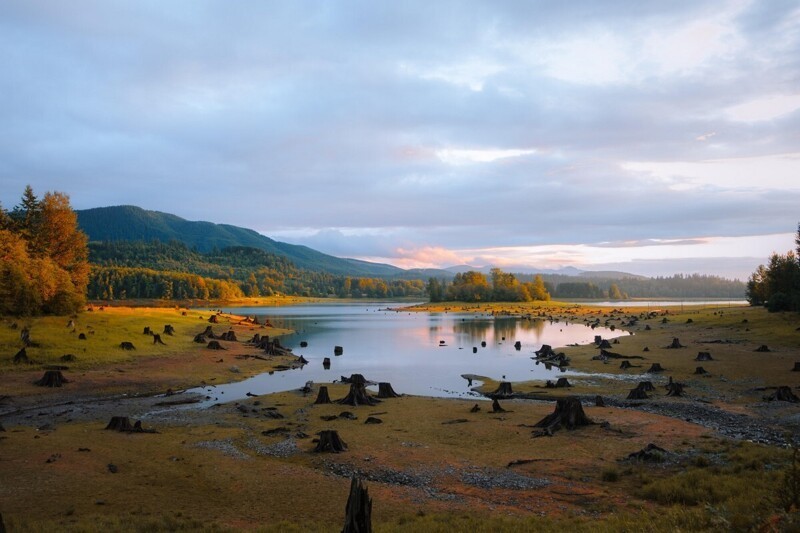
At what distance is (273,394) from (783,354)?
47320 mm

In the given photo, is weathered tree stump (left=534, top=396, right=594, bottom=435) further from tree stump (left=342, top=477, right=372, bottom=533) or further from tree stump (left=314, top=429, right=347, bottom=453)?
tree stump (left=342, top=477, right=372, bottom=533)

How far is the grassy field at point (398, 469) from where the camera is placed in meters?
13.7

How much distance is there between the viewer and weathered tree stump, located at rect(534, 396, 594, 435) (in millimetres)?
25047

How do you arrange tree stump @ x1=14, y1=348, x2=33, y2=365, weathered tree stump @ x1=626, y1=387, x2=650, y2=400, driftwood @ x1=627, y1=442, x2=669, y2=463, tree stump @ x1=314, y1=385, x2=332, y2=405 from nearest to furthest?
driftwood @ x1=627, y1=442, x2=669, y2=463, weathered tree stump @ x1=626, y1=387, x2=650, y2=400, tree stump @ x1=314, y1=385, x2=332, y2=405, tree stump @ x1=14, y1=348, x2=33, y2=365

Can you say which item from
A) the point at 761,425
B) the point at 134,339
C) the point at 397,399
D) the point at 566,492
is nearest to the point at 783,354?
the point at 761,425

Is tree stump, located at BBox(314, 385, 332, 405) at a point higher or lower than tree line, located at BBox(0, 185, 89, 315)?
lower

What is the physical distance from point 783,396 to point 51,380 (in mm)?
48299

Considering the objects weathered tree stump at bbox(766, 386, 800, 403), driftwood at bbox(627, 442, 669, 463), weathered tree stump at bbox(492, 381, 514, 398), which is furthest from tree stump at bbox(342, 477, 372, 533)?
weathered tree stump at bbox(766, 386, 800, 403)

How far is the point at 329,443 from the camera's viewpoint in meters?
21.9

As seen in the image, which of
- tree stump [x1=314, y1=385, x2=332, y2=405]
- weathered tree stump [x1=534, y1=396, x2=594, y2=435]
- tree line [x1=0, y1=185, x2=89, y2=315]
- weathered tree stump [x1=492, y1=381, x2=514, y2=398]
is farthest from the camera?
tree line [x1=0, y1=185, x2=89, y2=315]

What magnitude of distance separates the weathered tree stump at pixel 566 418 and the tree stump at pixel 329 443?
10.1m

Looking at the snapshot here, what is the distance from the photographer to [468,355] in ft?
208

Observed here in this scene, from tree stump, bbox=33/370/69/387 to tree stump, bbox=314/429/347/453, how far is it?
25.6 m

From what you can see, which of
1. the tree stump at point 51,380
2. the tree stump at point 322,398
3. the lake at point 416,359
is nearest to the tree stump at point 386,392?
the lake at point 416,359
